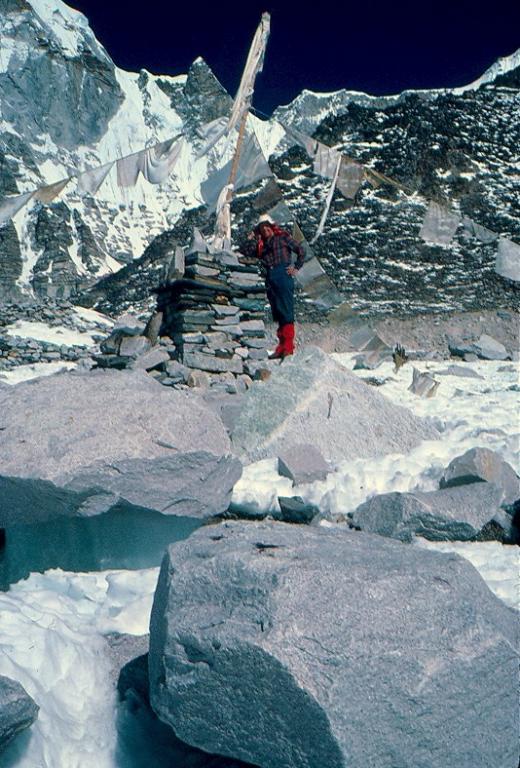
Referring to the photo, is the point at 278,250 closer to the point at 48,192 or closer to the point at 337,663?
the point at 48,192

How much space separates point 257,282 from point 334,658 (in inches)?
229

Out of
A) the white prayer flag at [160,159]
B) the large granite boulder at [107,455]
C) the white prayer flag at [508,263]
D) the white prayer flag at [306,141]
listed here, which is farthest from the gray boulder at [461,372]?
the white prayer flag at [160,159]

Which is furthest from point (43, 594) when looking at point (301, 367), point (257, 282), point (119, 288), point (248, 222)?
point (119, 288)

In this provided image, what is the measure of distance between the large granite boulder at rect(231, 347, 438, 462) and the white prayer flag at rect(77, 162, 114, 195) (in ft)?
17.2

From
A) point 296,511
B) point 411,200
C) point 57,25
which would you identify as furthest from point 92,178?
point 57,25

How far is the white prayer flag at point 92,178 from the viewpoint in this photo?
7.81 m

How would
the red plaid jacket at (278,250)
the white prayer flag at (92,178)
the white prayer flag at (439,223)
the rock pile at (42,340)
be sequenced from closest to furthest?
1. the red plaid jacket at (278,250)
2. the white prayer flag at (439,223)
3. the white prayer flag at (92,178)
4. the rock pile at (42,340)

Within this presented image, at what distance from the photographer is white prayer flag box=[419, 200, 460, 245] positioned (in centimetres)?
757

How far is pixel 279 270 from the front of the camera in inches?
249

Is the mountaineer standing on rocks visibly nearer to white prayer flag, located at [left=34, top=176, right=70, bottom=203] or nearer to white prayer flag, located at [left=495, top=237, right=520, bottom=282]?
white prayer flag, located at [left=34, top=176, right=70, bottom=203]

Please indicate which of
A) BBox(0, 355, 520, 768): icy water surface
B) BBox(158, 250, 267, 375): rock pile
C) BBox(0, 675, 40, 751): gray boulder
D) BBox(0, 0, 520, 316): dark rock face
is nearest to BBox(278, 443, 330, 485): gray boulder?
BBox(0, 355, 520, 768): icy water surface

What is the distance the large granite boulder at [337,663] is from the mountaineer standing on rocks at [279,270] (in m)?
5.10

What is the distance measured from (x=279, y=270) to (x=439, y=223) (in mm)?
2589

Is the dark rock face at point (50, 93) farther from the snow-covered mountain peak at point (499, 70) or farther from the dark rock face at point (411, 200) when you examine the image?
the snow-covered mountain peak at point (499, 70)
